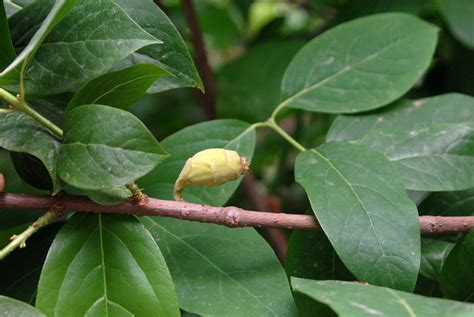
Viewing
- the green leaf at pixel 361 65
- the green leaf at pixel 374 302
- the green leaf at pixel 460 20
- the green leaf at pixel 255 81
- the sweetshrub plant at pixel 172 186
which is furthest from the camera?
the green leaf at pixel 255 81

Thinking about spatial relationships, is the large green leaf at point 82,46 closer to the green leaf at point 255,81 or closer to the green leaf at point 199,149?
the green leaf at point 199,149

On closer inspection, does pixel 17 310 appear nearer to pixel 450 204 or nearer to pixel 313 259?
pixel 313 259

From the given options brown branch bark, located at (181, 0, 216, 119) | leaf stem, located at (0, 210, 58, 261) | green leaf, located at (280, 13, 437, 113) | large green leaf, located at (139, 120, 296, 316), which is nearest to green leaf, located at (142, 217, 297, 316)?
large green leaf, located at (139, 120, 296, 316)

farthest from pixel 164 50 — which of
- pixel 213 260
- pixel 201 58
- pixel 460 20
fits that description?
pixel 460 20

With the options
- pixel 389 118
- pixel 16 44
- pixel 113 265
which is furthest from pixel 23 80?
pixel 389 118

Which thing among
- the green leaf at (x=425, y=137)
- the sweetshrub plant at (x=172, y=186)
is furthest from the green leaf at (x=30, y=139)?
the green leaf at (x=425, y=137)

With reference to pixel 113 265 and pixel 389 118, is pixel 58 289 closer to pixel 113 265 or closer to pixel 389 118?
pixel 113 265

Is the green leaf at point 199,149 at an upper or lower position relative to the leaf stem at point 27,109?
lower

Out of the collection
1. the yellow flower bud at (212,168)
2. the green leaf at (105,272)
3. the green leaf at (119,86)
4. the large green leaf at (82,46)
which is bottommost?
the green leaf at (105,272)
